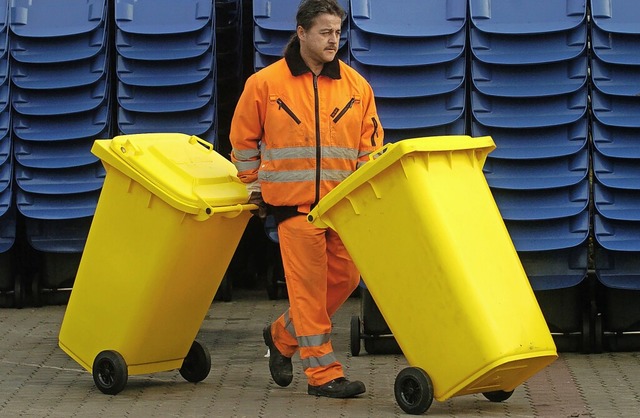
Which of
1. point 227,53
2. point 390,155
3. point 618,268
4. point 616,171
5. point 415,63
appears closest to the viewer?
point 390,155

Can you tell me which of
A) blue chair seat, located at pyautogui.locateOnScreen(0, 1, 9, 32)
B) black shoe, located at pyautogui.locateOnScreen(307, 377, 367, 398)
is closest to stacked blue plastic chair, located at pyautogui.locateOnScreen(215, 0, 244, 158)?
blue chair seat, located at pyautogui.locateOnScreen(0, 1, 9, 32)

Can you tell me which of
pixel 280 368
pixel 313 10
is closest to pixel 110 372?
pixel 280 368

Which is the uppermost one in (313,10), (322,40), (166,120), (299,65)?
(313,10)

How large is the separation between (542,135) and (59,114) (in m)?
2.73

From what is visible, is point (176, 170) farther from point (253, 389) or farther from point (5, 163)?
point (5, 163)

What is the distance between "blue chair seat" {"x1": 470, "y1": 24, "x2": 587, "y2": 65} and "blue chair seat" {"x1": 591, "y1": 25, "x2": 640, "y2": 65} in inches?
2.7

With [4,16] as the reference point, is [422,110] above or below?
below

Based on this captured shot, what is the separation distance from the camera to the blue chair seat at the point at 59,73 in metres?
8.30

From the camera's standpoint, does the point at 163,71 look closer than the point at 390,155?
No

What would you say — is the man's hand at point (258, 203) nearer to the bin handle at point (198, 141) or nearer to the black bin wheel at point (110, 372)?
the bin handle at point (198, 141)

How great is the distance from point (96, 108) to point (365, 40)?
1.64 metres

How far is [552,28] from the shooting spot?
743cm

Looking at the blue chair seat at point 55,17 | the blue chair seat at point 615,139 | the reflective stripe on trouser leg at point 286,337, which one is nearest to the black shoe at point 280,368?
the reflective stripe on trouser leg at point 286,337

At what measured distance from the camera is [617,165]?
724cm
